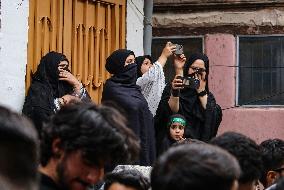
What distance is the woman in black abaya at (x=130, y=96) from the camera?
25.6ft

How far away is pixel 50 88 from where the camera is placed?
7.69m

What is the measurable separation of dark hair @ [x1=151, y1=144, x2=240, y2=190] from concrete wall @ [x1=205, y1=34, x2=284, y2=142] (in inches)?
324

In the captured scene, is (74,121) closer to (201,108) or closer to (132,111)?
(132,111)

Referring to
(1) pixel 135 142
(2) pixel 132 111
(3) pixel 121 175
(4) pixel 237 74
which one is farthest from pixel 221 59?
(1) pixel 135 142

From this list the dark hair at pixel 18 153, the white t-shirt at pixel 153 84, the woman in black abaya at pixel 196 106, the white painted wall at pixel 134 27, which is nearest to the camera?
the dark hair at pixel 18 153

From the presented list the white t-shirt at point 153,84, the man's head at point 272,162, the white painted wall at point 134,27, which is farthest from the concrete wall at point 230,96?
the man's head at point 272,162

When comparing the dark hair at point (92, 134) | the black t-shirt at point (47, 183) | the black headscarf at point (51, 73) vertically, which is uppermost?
the black headscarf at point (51, 73)

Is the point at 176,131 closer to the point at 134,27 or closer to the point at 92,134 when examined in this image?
the point at 134,27

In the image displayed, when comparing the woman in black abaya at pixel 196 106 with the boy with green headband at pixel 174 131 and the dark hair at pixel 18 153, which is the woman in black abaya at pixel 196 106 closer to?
the boy with green headband at pixel 174 131

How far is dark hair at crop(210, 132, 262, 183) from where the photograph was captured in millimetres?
4027

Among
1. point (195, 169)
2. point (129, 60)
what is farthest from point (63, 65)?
point (195, 169)

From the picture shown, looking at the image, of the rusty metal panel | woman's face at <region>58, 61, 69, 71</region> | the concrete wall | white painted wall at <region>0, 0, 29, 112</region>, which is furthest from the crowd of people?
the concrete wall

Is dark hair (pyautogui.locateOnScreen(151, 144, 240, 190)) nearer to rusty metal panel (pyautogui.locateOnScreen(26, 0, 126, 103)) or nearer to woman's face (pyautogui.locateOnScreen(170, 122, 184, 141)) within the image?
rusty metal panel (pyautogui.locateOnScreen(26, 0, 126, 103))

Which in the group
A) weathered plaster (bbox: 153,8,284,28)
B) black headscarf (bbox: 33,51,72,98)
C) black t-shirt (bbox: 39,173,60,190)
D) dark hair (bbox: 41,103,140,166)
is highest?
weathered plaster (bbox: 153,8,284,28)
